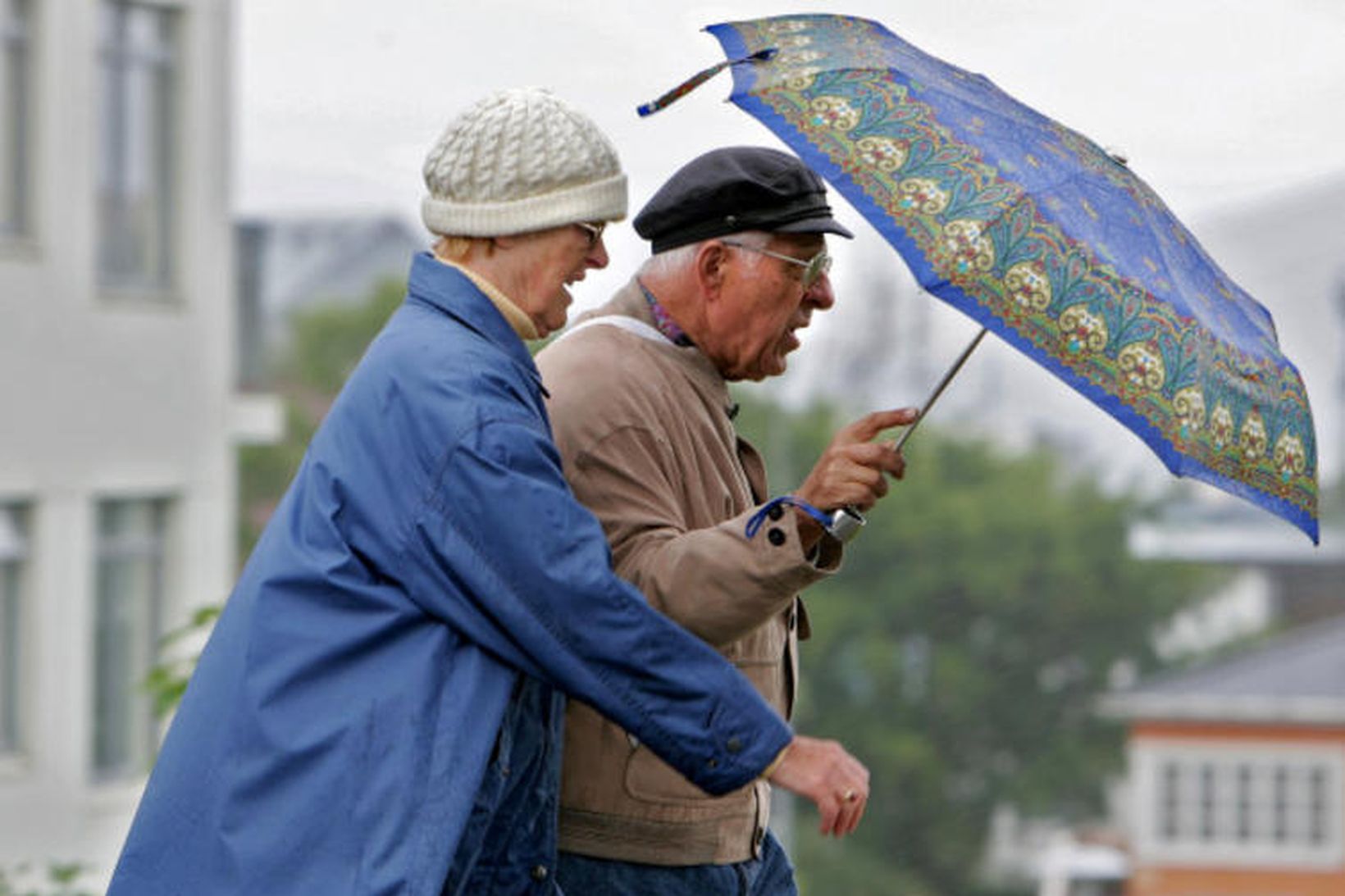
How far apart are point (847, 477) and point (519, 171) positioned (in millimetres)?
556

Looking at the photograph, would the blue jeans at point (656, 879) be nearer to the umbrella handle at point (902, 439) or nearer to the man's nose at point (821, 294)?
the umbrella handle at point (902, 439)

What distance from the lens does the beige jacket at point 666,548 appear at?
11.7 ft

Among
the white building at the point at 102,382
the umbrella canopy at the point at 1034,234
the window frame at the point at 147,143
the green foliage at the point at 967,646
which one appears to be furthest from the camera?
the green foliage at the point at 967,646

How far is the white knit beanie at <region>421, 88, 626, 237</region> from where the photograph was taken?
343 cm

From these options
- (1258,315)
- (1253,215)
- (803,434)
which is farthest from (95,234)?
(1253,215)

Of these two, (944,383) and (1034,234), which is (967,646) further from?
(1034,234)

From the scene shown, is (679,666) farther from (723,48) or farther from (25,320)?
(25,320)

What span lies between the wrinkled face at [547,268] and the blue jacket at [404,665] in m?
0.20

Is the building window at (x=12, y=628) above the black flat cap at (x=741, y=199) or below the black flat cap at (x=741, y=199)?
below

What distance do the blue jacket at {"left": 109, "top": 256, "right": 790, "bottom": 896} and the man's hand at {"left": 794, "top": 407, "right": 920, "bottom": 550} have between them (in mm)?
379

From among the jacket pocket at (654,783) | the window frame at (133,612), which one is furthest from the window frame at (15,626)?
the jacket pocket at (654,783)

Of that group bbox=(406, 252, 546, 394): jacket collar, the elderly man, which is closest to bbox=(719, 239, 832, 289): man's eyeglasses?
the elderly man

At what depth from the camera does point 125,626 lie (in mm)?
19281

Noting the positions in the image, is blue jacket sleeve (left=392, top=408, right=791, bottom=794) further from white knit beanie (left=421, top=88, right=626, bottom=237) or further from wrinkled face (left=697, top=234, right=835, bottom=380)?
wrinkled face (left=697, top=234, right=835, bottom=380)
